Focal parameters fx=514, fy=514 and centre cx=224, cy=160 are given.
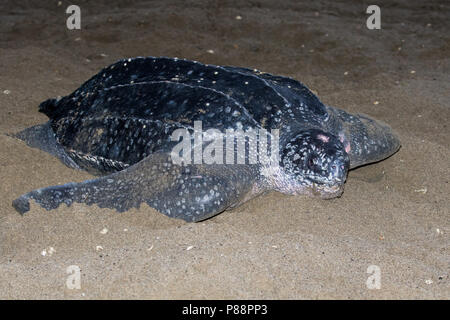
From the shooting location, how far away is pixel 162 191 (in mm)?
2463

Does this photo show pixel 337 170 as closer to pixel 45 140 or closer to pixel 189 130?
pixel 189 130

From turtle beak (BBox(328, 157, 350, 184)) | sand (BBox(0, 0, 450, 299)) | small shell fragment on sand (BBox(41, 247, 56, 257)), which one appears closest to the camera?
sand (BBox(0, 0, 450, 299))

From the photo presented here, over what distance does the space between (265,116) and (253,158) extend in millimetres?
229

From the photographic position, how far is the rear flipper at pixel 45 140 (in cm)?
307

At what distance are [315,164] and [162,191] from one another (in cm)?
77

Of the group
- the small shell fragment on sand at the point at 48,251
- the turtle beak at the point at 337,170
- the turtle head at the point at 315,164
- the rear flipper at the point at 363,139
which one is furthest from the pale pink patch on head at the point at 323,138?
the small shell fragment on sand at the point at 48,251

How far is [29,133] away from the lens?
3250 millimetres

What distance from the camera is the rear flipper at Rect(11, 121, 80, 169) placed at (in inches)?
121

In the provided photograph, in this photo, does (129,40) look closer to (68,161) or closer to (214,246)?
(68,161)

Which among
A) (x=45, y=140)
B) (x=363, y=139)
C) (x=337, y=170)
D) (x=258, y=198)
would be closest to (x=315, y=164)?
(x=337, y=170)

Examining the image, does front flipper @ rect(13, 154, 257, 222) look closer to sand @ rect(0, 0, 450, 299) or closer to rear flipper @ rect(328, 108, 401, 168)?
sand @ rect(0, 0, 450, 299)

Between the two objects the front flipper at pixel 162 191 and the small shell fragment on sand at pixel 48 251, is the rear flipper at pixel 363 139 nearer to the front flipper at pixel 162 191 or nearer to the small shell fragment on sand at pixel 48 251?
the front flipper at pixel 162 191

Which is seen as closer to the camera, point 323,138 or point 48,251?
point 48,251

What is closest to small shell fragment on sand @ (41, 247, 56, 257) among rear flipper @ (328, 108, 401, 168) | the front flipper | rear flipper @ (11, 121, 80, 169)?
the front flipper
